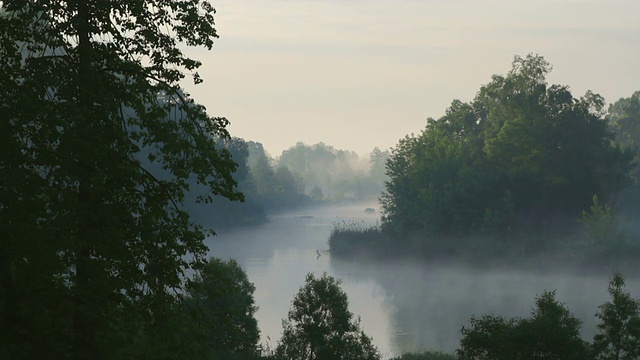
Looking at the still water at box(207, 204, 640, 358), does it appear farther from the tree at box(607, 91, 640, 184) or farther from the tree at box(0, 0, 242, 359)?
the tree at box(607, 91, 640, 184)

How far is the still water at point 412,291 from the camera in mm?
55688

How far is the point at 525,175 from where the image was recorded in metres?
88.8

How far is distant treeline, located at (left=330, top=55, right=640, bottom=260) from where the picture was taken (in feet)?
291

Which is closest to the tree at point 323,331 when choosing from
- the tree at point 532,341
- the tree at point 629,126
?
the tree at point 532,341

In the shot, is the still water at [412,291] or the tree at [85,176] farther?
the still water at [412,291]

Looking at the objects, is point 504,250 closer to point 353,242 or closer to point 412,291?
point 412,291

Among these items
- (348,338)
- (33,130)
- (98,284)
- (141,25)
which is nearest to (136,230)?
(98,284)

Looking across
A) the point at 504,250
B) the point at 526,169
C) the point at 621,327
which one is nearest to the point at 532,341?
the point at 621,327

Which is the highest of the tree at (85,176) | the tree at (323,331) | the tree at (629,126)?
the tree at (629,126)

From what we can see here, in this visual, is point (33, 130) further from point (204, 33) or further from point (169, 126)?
point (204, 33)

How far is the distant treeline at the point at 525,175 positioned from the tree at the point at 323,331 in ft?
170

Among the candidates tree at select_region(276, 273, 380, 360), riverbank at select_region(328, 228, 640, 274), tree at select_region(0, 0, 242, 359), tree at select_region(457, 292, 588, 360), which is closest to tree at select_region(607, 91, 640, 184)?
riverbank at select_region(328, 228, 640, 274)

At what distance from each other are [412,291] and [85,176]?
5924 cm

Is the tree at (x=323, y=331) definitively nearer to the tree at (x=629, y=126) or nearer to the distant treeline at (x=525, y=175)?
the distant treeline at (x=525, y=175)
